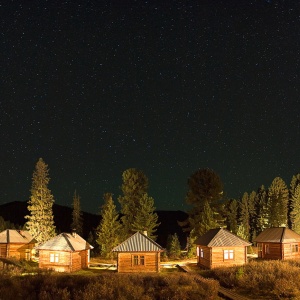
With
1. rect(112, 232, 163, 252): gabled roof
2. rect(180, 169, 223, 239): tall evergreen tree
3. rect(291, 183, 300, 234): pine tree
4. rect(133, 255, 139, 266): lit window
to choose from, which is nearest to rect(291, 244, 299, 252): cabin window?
rect(180, 169, 223, 239): tall evergreen tree

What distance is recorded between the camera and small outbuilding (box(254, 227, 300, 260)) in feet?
149

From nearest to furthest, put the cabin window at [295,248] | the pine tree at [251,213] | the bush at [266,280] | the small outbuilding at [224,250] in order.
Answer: the bush at [266,280]
the small outbuilding at [224,250]
the cabin window at [295,248]
the pine tree at [251,213]

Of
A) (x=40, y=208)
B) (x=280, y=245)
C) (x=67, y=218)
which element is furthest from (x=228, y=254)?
(x=67, y=218)

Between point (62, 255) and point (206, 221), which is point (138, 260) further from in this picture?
point (206, 221)

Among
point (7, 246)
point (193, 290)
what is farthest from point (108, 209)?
point (193, 290)

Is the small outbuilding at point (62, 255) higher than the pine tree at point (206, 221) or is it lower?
lower

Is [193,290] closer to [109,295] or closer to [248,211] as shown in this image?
[109,295]

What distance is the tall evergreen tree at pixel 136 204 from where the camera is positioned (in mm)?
53969

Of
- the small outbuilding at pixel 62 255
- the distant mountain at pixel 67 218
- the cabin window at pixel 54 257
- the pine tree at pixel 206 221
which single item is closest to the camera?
the small outbuilding at pixel 62 255

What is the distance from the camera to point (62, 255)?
40656 millimetres

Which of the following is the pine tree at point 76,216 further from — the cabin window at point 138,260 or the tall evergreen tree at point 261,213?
the cabin window at point 138,260

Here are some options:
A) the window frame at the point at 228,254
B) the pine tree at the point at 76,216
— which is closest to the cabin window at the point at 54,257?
the window frame at the point at 228,254

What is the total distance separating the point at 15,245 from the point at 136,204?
16848 mm

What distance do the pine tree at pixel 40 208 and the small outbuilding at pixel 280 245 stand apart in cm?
3066
